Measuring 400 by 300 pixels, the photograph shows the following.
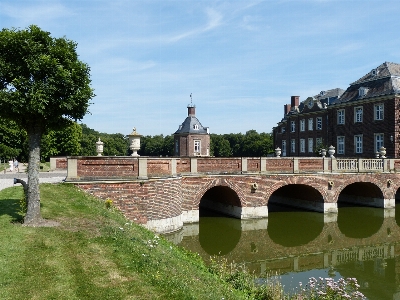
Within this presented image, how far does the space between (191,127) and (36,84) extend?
44050 millimetres

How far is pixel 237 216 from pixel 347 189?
11398mm

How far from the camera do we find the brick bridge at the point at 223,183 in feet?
48.9

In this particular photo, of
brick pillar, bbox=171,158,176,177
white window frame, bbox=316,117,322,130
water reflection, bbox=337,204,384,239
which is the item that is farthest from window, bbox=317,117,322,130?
brick pillar, bbox=171,158,176,177

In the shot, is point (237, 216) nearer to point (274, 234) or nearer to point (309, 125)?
point (274, 234)

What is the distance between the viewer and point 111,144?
8800cm

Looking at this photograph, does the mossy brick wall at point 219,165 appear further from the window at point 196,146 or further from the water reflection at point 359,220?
the window at point 196,146

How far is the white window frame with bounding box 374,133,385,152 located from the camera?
32188 mm

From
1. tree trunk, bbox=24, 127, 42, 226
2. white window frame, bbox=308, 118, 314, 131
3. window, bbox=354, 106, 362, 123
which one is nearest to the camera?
tree trunk, bbox=24, 127, 42, 226

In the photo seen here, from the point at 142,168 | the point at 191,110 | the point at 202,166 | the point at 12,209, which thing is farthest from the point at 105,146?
the point at 12,209

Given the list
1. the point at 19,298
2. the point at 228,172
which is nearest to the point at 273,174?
the point at 228,172

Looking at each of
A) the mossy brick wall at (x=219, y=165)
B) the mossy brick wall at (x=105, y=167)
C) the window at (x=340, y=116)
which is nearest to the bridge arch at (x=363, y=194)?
the mossy brick wall at (x=219, y=165)

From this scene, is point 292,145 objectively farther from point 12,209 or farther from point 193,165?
point 12,209

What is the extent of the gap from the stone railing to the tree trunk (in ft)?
15.0

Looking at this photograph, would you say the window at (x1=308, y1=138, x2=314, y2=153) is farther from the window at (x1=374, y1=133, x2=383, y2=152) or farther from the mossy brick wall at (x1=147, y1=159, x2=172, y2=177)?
the mossy brick wall at (x1=147, y1=159, x2=172, y2=177)
